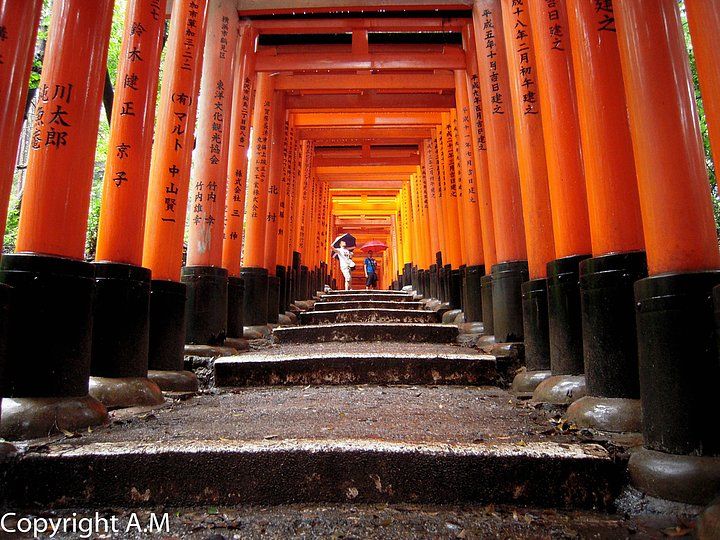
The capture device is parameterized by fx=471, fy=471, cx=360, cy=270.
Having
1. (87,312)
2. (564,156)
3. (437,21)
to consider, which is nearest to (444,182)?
(437,21)

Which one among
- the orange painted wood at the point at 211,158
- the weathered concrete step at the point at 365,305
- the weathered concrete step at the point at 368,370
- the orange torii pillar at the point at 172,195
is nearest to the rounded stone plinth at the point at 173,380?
the orange torii pillar at the point at 172,195

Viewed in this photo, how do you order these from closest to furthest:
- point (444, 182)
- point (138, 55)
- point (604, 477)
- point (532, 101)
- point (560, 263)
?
1. point (604, 477)
2. point (560, 263)
3. point (138, 55)
4. point (532, 101)
5. point (444, 182)

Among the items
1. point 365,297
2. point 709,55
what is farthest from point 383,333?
point 365,297

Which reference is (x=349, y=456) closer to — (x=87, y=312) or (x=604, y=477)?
(x=604, y=477)

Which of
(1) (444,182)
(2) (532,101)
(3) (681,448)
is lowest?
(3) (681,448)

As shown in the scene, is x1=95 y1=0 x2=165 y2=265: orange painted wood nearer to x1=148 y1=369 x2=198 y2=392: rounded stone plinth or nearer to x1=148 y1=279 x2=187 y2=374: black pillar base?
x1=148 y1=279 x2=187 y2=374: black pillar base

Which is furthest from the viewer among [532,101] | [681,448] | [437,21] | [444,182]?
[444,182]

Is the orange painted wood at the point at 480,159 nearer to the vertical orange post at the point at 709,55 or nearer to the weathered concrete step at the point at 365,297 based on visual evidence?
the vertical orange post at the point at 709,55

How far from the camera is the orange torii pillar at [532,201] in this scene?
2.98 metres

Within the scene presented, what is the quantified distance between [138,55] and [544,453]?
3.10 meters

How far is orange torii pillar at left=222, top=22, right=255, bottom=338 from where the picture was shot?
4793 millimetres

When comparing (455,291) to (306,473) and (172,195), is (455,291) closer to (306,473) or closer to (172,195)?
(172,195)

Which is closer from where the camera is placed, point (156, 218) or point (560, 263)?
point (560, 263)

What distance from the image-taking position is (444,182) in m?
7.68
